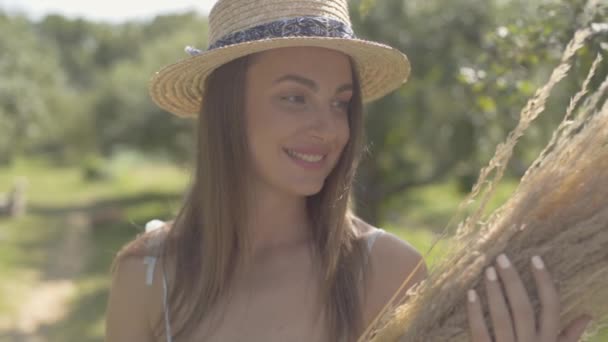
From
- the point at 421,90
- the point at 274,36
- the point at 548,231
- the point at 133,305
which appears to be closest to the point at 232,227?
the point at 133,305

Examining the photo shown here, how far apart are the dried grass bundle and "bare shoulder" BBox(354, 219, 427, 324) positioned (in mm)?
493

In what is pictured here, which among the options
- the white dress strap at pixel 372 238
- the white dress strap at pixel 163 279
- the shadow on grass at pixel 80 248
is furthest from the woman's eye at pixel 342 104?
the shadow on grass at pixel 80 248

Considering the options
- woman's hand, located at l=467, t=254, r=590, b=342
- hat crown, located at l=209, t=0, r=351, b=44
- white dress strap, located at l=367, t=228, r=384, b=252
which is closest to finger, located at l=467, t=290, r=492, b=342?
woman's hand, located at l=467, t=254, r=590, b=342

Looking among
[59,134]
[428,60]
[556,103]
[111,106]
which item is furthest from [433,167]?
[59,134]

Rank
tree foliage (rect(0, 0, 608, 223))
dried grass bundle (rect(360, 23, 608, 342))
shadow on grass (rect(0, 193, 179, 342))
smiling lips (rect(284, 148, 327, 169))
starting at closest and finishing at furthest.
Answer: dried grass bundle (rect(360, 23, 608, 342)), smiling lips (rect(284, 148, 327, 169)), tree foliage (rect(0, 0, 608, 223)), shadow on grass (rect(0, 193, 179, 342))

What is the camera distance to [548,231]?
147cm

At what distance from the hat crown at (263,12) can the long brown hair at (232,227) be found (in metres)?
0.10

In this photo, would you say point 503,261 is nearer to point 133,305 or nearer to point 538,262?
point 538,262

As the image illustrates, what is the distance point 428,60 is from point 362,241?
813 cm

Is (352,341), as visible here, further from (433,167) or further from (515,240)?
(433,167)

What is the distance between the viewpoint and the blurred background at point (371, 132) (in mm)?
2787

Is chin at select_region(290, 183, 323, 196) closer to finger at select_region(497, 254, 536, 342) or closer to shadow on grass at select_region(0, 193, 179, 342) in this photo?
finger at select_region(497, 254, 536, 342)

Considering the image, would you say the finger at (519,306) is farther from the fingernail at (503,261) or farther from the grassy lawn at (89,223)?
the grassy lawn at (89,223)

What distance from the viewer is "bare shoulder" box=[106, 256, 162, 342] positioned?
6.87 feet
